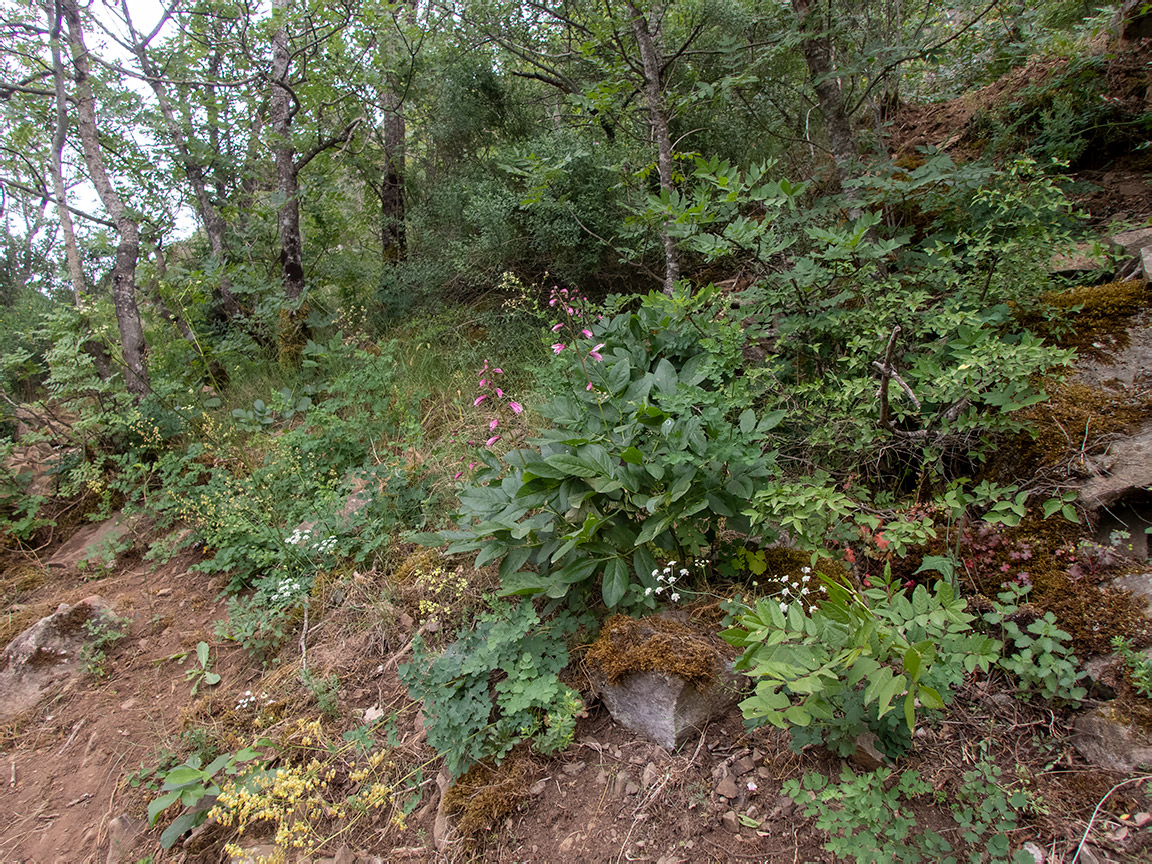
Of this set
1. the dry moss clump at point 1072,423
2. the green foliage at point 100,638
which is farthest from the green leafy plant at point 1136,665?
the green foliage at point 100,638

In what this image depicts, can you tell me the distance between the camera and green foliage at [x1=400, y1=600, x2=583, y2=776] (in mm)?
2037

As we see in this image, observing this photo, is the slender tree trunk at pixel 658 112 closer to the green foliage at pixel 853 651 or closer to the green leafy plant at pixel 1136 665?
the green foliage at pixel 853 651

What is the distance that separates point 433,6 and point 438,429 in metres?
5.07

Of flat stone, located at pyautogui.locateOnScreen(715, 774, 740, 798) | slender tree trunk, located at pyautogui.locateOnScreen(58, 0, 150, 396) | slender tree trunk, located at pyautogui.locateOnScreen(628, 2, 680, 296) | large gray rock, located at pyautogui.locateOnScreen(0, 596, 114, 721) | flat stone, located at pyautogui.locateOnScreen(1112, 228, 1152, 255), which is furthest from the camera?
slender tree trunk, located at pyautogui.locateOnScreen(58, 0, 150, 396)

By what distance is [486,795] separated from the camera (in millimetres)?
1934

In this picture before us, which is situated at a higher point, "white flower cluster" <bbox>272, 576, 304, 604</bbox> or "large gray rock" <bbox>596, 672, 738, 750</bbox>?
"white flower cluster" <bbox>272, 576, 304, 604</bbox>

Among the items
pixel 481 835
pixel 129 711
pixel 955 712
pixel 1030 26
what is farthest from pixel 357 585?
pixel 1030 26

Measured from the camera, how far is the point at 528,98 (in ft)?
20.7

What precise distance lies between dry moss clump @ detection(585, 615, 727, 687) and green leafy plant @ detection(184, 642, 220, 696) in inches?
88.5

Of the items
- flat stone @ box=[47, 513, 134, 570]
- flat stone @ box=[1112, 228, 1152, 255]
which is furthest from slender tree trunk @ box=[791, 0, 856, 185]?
flat stone @ box=[47, 513, 134, 570]

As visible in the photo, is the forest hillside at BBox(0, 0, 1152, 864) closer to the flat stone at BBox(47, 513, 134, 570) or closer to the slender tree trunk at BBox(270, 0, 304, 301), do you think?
the flat stone at BBox(47, 513, 134, 570)

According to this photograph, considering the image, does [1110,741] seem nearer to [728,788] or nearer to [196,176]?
[728,788]

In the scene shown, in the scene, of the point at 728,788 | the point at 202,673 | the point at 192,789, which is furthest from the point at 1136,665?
the point at 202,673

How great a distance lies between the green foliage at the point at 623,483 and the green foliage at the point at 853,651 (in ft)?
1.98
